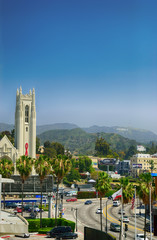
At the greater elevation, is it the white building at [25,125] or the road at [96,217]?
the white building at [25,125]

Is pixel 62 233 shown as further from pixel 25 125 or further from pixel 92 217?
pixel 25 125

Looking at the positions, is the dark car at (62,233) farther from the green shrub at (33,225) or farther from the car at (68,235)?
the green shrub at (33,225)

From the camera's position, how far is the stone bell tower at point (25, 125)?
516 feet

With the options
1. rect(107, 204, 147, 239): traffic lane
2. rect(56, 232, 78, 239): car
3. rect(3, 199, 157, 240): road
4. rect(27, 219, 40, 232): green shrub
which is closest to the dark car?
rect(56, 232, 78, 239): car

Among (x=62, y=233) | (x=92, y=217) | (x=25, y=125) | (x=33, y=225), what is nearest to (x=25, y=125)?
(x=25, y=125)

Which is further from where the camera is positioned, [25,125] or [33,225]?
[25,125]

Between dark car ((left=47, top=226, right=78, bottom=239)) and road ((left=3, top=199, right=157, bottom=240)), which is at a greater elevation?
dark car ((left=47, top=226, right=78, bottom=239))

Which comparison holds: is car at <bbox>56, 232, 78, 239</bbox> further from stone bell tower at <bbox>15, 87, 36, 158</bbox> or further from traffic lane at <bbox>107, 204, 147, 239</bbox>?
stone bell tower at <bbox>15, 87, 36, 158</bbox>

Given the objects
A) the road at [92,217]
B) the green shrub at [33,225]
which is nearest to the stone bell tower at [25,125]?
the road at [92,217]

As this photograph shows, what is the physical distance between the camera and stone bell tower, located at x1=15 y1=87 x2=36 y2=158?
157 metres

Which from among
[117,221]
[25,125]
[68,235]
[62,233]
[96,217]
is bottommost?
[96,217]

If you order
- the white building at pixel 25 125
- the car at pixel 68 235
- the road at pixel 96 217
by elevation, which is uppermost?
the white building at pixel 25 125

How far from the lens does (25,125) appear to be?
160 meters

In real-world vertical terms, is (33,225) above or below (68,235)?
above
